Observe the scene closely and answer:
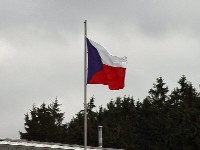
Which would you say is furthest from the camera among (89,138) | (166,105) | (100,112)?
(100,112)

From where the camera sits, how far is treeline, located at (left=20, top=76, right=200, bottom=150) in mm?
71812

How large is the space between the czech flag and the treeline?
50.1 meters

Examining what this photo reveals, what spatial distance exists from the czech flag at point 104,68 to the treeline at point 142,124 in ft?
165

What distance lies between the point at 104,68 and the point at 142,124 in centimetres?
6110

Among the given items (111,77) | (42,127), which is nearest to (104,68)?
(111,77)

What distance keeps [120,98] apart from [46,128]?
24.1m

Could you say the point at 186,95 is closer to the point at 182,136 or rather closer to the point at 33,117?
the point at 182,136

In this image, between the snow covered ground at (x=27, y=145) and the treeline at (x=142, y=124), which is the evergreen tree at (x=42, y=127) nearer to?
the treeline at (x=142, y=124)

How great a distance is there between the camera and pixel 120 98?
323 ft

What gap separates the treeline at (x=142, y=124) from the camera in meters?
71.8

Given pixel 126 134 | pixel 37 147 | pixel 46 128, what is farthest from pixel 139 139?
pixel 37 147

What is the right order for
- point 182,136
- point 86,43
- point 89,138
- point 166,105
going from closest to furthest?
point 86,43 < point 182,136 < point 89,138 < point 166,105

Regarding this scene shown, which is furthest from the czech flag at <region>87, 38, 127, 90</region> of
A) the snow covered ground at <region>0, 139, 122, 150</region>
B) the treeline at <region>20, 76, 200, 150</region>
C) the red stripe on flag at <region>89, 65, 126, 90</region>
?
the treeline at <region>20, 76, 200, 150</region>

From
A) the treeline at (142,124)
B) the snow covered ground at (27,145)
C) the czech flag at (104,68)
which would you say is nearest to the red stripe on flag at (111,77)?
the czech flag at (104,68)
